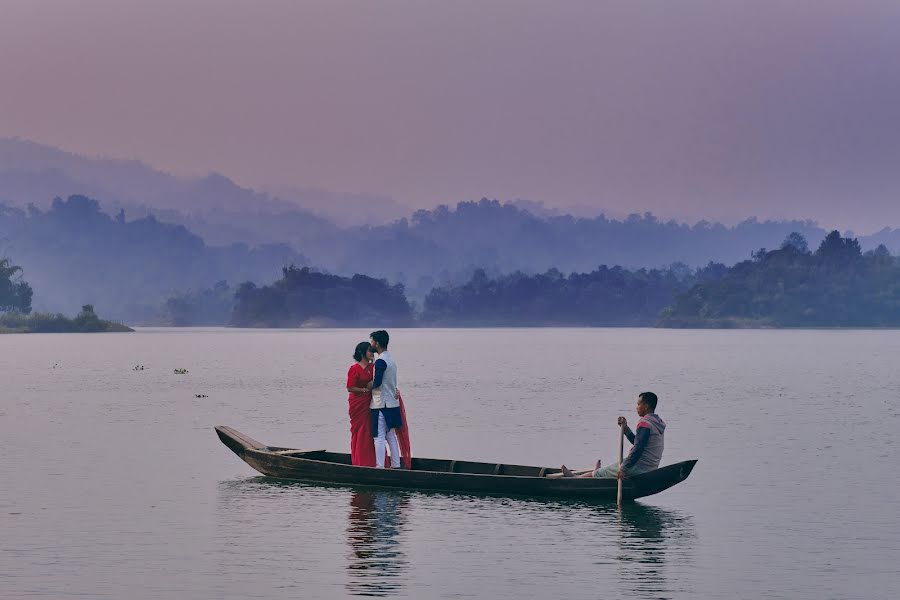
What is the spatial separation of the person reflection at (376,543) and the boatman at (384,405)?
930 millimetres

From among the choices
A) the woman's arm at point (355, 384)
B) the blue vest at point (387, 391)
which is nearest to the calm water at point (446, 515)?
the blue vest at point (387, 391)

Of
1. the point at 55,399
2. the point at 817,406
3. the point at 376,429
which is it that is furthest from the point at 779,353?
the point at 376,429

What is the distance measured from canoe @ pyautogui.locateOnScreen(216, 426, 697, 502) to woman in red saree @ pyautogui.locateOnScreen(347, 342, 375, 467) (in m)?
0.40

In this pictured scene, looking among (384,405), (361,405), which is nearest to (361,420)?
(361,405)

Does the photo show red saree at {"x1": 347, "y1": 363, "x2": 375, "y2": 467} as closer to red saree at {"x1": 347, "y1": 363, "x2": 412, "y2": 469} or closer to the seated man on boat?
red saree at {"x1": 347, "y1": 363, "x2": 412, "y2": 469}

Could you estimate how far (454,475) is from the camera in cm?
2727

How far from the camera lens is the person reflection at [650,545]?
19969 mm

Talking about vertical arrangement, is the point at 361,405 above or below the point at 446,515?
above

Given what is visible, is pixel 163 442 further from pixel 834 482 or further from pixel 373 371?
pixel 834 482

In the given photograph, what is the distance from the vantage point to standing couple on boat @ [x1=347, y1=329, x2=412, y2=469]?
27.4m

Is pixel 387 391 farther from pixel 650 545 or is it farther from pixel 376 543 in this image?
pixel 650 545

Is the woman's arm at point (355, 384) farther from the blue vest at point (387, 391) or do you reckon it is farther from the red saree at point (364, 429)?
the blue vest at point (387, 391)

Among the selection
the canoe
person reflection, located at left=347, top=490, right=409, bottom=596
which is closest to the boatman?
the canoe

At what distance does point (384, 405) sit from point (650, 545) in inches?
278
